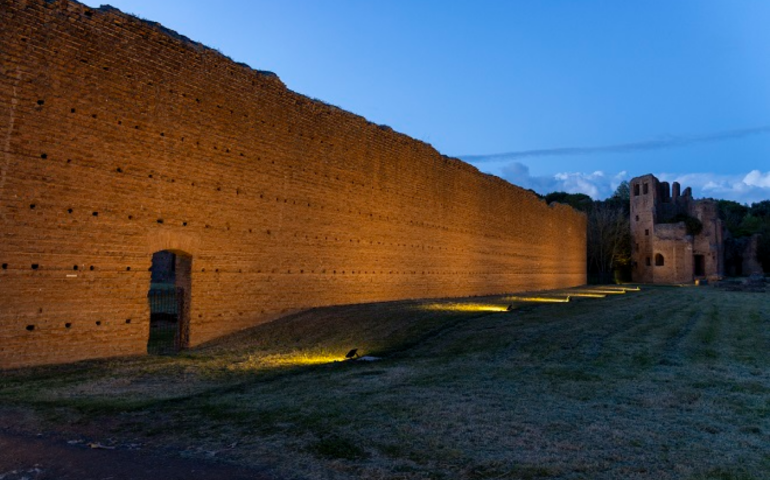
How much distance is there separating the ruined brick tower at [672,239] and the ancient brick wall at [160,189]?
129 feet

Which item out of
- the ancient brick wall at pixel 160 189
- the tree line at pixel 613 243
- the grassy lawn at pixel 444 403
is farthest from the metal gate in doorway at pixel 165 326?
the tree line at pixel 613 243

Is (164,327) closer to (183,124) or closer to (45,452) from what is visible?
(183,124)

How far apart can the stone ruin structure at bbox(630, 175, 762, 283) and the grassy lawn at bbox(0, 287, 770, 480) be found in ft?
135

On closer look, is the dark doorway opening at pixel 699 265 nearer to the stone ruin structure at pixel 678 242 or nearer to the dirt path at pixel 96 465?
the stone ruin structure at pixel 678 242

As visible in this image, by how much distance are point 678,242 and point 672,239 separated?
55 centimetres

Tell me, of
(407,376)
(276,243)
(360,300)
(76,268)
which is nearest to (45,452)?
(407,376)

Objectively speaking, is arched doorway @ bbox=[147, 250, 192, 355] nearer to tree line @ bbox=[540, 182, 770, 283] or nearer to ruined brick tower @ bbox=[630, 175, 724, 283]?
tree line @ bbox=[540, 182, 770, 283]

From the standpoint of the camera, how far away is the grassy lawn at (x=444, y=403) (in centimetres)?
366

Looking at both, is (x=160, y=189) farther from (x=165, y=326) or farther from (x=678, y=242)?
(x=678, y=242)

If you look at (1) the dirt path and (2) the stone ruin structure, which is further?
(2) the stone ruin structure

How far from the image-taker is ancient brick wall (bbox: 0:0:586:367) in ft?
25.4

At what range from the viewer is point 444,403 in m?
5.15

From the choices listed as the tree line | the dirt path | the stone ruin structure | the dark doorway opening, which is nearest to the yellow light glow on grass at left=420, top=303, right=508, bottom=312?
the dirt path

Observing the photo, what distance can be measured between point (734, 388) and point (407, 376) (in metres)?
3.76
